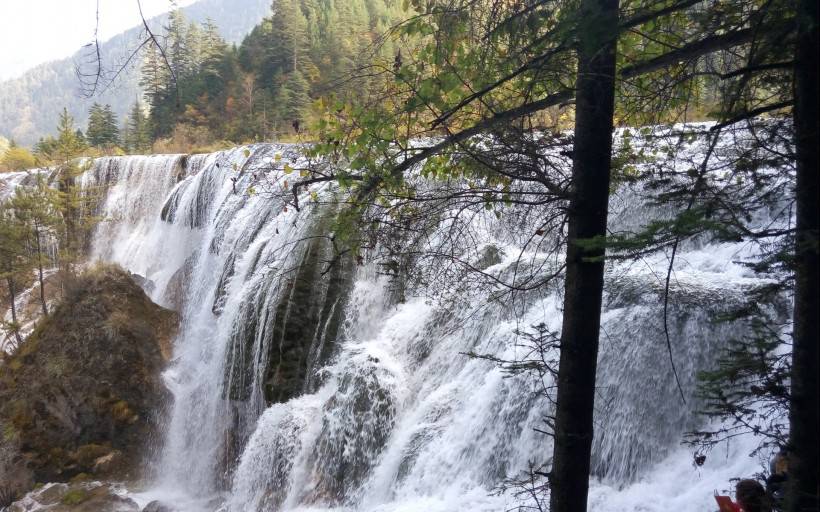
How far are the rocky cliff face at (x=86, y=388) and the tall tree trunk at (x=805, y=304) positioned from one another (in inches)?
524

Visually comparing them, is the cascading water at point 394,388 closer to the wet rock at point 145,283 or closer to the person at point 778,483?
the person at point 778,483

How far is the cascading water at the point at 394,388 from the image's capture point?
573 centimetres

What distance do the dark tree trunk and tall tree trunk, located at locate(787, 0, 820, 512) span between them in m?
0.81

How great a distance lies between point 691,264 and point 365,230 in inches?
210

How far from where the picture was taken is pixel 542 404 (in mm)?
6383

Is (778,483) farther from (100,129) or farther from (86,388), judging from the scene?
(100,129)

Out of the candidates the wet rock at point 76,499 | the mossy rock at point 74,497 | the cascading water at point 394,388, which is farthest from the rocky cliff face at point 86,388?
the mossy rock at point 74,497

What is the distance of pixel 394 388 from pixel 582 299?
18.2 ft

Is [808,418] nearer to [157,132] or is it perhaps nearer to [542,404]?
[542,404]

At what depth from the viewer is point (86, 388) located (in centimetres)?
1371

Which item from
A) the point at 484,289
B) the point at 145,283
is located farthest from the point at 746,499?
the point at 145,283

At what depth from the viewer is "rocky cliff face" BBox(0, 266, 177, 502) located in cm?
1280

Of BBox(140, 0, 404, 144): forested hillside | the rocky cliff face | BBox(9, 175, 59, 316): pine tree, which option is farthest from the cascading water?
BBox(140, 0, 404, 144): forested hillside

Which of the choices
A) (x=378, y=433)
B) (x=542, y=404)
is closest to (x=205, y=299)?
(x=378, y=433)
